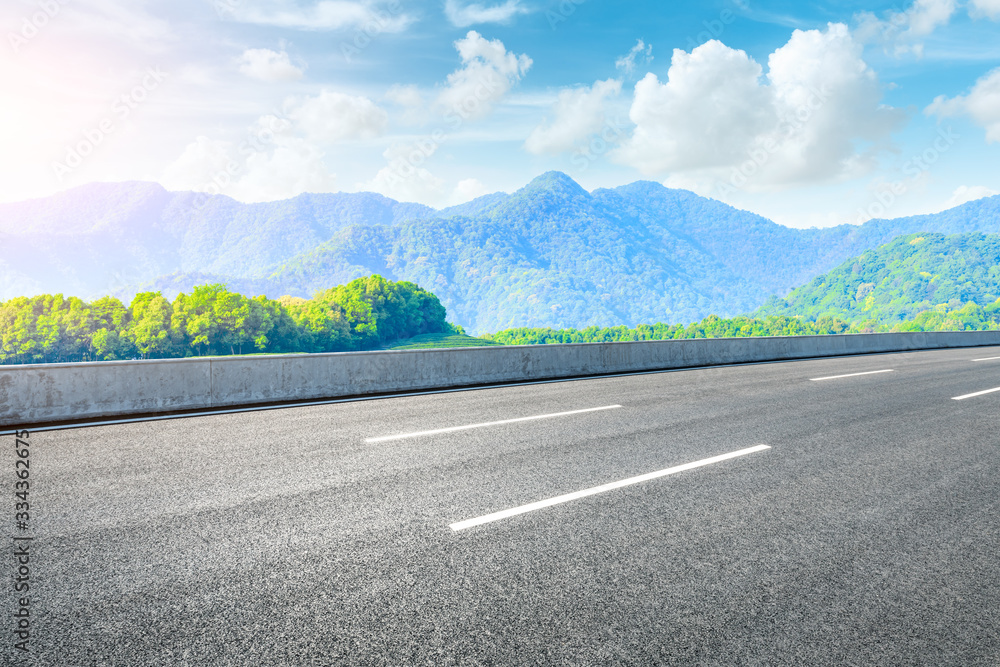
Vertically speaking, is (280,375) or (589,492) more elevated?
(280,375)

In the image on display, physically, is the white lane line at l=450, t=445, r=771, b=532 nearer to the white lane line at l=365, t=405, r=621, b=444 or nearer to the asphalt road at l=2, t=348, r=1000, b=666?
the asphalt road at l=2, t=348, r=1000, b=666

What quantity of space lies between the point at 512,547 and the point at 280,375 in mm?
7057

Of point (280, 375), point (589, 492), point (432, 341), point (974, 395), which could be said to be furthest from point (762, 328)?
point (589, 492)

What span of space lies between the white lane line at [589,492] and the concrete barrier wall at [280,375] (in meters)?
6.32

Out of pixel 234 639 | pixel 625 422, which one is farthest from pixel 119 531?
pixel 625 422

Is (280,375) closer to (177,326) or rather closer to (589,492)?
(589,492)

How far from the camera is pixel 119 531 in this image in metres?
3.76

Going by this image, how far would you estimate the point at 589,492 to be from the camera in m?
4.55

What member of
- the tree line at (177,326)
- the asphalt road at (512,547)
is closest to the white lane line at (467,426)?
the asphalt road at (512,547)

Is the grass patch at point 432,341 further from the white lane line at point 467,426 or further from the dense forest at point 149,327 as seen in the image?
the white lane line at point 467,426

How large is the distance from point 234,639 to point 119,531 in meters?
1.82

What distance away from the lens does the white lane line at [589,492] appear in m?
3.92

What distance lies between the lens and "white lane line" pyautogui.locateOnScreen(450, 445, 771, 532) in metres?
3.92

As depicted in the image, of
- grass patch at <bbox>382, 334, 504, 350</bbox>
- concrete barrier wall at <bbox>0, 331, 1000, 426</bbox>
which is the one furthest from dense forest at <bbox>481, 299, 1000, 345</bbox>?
concrete barrier wall at <bbox>0, 331, 1000, 426</bbox>
